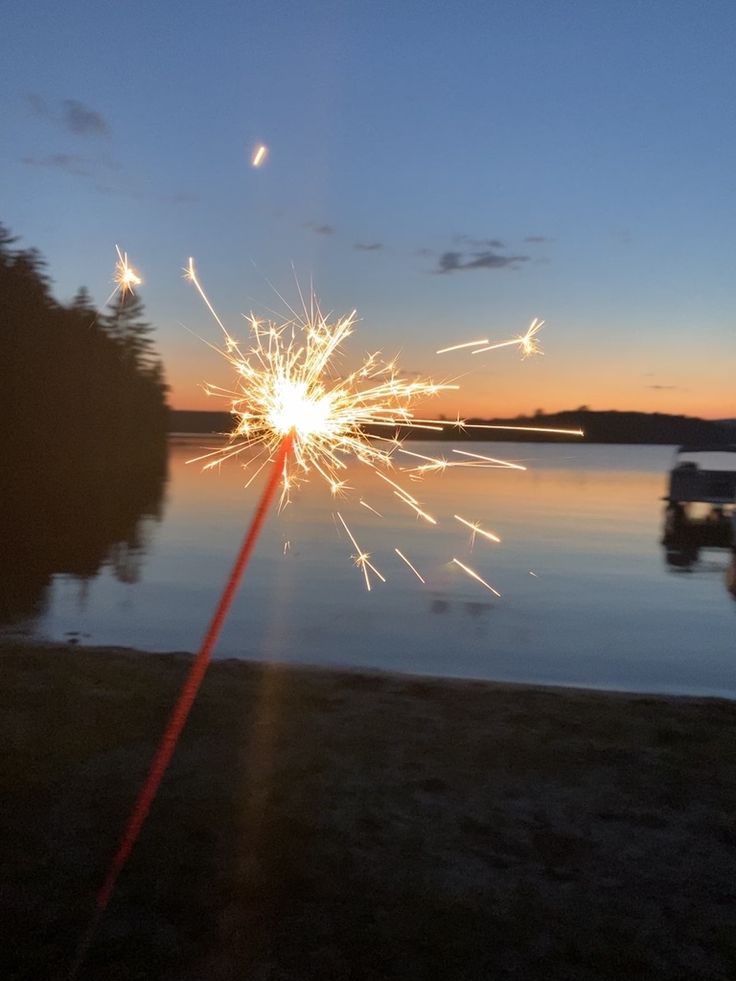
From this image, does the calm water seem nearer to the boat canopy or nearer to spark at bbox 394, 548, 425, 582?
spark at bbox 394, 548, 425, 582

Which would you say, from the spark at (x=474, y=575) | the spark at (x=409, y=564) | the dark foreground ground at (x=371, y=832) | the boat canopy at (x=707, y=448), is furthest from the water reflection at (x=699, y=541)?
the dark foreground ground at (x=371, y=832)

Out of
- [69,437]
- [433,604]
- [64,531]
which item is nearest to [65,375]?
[69,437]

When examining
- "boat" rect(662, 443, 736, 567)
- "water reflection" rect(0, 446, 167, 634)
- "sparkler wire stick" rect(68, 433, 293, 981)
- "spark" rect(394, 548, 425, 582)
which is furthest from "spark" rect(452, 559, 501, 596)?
"boat" rect(662, 443, 736, 567)

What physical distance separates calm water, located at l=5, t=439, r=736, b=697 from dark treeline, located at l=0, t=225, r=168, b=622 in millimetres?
752

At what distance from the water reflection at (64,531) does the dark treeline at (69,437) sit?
0.03m

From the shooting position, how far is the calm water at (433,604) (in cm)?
870

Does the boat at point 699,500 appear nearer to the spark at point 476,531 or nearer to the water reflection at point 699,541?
the water reflection at point 699,541

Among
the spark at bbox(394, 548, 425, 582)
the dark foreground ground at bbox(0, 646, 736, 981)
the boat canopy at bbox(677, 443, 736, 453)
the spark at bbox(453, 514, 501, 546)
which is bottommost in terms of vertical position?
the spark at bbox(453, 514, 501, 546)

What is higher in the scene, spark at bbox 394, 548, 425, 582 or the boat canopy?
the boat canopy

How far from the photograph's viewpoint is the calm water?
870cm

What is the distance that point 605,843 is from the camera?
4570mm

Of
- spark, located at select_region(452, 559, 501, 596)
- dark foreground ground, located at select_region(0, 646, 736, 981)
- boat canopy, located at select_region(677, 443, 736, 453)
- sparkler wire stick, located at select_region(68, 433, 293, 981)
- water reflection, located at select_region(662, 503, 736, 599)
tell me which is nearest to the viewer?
dark foreground ground, located at select_region(0, 646, 736, 981)

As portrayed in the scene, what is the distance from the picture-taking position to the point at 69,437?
4775 centimetres

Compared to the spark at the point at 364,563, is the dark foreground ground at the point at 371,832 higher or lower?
higher
